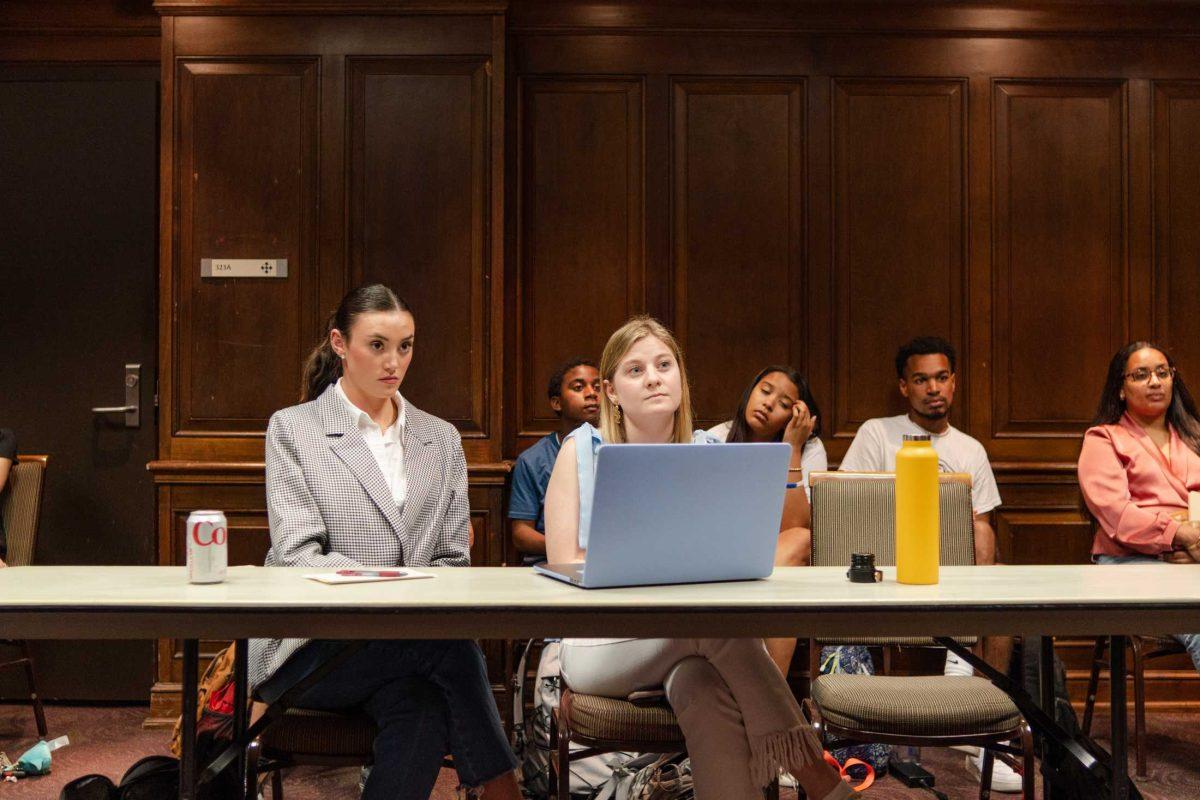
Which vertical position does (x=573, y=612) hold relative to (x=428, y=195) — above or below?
below

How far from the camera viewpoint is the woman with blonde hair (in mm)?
1952

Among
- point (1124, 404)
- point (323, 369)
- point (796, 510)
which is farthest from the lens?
point (1124, 404)

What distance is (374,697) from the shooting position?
214cm

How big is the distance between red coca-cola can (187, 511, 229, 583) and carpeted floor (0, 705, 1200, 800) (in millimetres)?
1563

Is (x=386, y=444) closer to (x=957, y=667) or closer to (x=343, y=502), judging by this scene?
(x=343, y=502)

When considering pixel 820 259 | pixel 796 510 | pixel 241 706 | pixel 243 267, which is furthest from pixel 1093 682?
pixel 243 267

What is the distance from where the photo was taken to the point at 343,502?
8.02ft

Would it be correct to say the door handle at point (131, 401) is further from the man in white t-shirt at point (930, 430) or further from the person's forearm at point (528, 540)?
the man in white t-shirt at point (930, 430)

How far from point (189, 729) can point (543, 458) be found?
1.96m

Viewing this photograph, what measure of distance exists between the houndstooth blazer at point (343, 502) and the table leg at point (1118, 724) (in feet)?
Result: 4.61

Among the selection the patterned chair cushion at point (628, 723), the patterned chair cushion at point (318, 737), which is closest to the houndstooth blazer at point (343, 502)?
the patterned chair cushion at point (318, 737)

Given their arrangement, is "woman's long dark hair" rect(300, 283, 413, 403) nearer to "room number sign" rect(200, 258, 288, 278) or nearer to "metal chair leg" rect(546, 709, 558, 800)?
"metal chair leg" rect(546, 709, 558, 800)

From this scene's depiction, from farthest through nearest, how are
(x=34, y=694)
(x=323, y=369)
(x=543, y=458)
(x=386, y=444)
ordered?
(x=543, y=458) → (x=34, y=694) → (x=323, y=369) → (x=386, y=444)

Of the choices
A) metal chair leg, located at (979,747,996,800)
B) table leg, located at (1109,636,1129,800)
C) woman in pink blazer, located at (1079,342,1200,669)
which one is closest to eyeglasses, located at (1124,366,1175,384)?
woman in pink blazer, located at (1079,342,1200,669)
